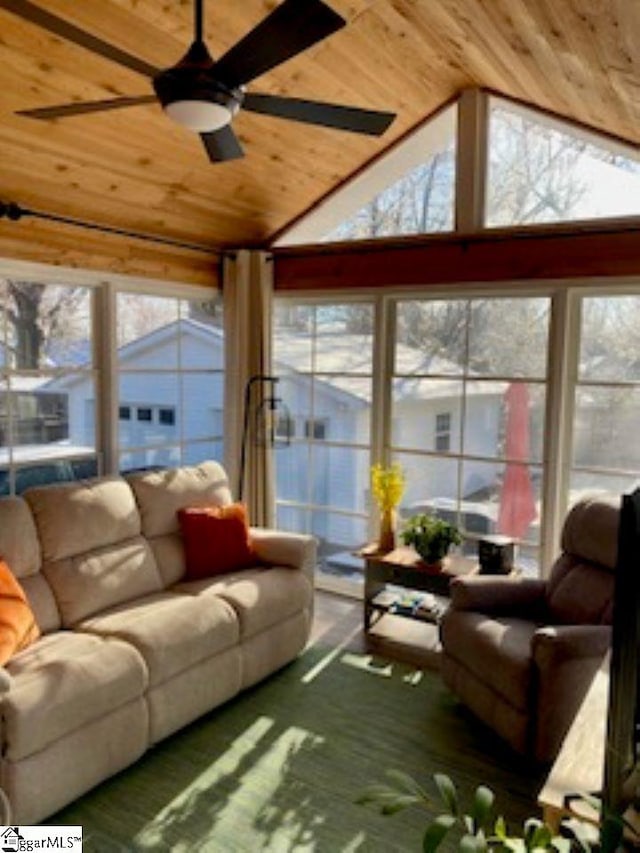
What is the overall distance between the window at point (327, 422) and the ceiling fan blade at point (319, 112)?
8.00 feet

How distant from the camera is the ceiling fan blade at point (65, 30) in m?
1.56

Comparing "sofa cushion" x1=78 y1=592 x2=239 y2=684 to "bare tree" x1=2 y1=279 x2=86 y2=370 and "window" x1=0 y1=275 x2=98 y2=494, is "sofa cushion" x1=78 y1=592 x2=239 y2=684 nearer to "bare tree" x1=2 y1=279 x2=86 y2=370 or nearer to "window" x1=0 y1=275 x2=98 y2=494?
"window" x1=0 y1=275 x2=98 y2=494

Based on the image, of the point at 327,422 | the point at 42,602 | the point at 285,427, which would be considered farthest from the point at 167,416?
the point at 42,602

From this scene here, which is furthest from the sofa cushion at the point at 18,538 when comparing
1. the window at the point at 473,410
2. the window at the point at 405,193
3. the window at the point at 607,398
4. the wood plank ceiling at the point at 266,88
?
the window at the point at 607,398

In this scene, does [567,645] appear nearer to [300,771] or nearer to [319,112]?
[300,771]

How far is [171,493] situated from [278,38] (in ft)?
8.60

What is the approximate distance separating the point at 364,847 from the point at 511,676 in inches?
35.6

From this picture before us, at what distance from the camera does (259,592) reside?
3430 mm

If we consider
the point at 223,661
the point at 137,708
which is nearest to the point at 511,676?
the point at 223,661

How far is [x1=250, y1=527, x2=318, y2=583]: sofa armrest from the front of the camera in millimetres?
3791

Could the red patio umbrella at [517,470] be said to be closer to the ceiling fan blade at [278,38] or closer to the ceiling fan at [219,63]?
the ceiling fan at [219,63]

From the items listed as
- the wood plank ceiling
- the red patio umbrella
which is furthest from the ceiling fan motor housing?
the red patio umbrella

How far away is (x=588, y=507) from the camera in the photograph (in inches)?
131

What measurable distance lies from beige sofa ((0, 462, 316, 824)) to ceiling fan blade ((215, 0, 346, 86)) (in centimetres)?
210
